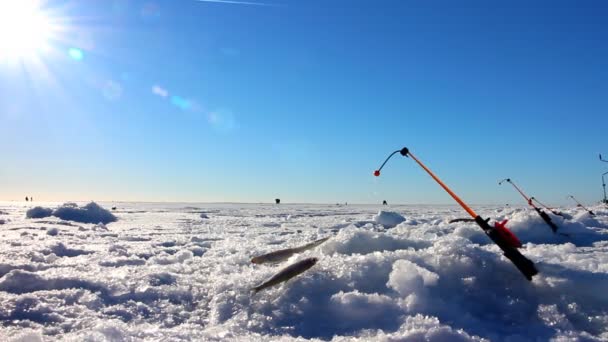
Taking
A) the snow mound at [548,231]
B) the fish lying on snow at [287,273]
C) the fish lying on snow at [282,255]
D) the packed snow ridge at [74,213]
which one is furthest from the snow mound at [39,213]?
the snow mound at [548,231]

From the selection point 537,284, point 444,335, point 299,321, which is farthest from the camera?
point 537,284

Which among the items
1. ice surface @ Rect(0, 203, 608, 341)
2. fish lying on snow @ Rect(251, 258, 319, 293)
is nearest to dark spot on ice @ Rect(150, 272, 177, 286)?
ice surface @ Rect(0, 203, 608, 341)

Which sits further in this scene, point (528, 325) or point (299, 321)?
point (299, 321)

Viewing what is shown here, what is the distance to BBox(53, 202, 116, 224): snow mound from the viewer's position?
20.0m

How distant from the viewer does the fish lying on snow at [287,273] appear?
5152mm

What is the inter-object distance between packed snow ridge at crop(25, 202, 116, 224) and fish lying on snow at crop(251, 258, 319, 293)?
54.8ft

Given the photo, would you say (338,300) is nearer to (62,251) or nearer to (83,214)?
(62,251)

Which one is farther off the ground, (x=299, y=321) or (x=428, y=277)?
(x=428, y=277)

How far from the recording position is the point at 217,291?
550cm

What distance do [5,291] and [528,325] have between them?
5819mm

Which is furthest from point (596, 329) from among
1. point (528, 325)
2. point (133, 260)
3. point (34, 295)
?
point (133, 260)

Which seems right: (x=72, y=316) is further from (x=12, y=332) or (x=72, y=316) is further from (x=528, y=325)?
(x=528, y=325)

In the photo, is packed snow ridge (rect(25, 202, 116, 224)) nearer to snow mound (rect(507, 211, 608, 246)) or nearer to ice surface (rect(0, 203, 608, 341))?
ice surface (rect(0, 203, 608, 341))

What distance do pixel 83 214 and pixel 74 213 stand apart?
0.42 m
